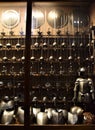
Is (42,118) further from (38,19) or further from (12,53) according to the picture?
(38,19)

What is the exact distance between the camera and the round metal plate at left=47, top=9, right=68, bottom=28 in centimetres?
554

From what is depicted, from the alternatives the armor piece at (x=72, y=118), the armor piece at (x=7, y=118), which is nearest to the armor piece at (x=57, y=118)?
the armor piece at (x=72, y=118)

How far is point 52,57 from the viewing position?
5258 mm

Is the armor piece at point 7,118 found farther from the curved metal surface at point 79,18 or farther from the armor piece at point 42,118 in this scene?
the curved metal surface at point 79,18

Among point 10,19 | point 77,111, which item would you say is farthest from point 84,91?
point 10,19

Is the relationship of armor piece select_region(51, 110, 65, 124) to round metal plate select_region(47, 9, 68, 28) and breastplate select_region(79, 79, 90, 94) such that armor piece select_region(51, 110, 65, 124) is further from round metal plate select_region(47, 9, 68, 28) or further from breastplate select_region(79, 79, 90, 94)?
round metal plate select_region(47, 9, 68, 28)

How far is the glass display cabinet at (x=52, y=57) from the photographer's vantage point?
4965 mm

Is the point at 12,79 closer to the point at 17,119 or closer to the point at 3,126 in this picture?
the point at 17,119

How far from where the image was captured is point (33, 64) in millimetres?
5398

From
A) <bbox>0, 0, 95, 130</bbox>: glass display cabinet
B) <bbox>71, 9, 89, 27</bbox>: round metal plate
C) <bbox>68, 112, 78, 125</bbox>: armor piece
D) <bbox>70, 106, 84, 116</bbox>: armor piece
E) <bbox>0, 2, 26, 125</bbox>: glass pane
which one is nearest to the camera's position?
<bbox>68, 112, 78, 125</bbox>: armor piece

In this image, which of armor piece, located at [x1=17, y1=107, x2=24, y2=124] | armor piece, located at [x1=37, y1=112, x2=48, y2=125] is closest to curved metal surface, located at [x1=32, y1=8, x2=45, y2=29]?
armor piece, located at [x1=17, y1=107, x2=24, y2=124]

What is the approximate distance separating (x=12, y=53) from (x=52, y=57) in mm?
947

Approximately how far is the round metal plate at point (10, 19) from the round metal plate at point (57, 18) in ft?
2.48

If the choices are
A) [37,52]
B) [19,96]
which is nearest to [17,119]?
[19,96]
